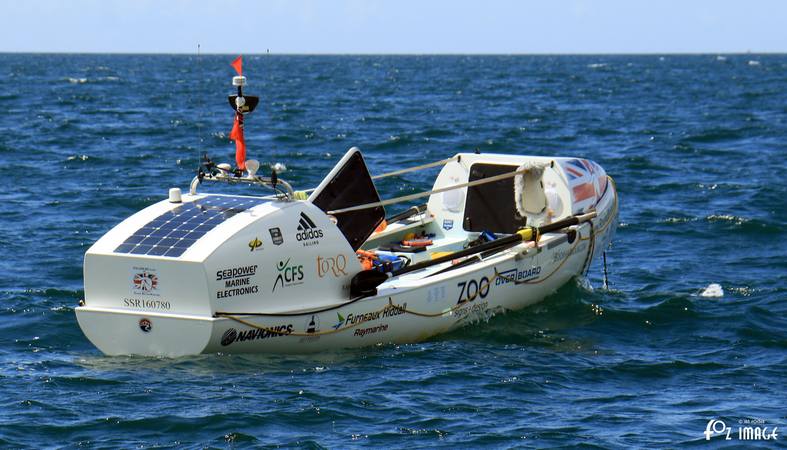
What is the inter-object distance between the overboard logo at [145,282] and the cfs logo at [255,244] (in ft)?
3.55

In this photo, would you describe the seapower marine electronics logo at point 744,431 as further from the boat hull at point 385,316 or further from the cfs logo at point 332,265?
the cfs logo at point 332,265

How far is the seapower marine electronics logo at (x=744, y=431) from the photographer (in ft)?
38.0

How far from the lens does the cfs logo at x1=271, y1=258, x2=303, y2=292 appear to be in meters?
13.4

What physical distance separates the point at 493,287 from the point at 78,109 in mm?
44641

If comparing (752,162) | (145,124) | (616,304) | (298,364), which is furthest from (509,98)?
(298,364)

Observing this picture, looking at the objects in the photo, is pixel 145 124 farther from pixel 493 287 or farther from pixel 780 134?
pixel 493 287

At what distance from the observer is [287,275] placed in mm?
13453

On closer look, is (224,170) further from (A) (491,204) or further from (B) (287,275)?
(A) (491,204)

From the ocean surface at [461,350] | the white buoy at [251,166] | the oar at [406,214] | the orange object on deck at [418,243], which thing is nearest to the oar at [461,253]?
the ocean surface at [461,350]

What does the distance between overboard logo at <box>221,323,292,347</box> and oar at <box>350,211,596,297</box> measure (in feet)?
3.65

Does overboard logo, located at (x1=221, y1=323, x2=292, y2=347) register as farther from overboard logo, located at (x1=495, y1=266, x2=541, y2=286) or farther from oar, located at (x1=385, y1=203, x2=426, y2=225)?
oar, located at (x1=385, y1=203, x2=426, y2=225)

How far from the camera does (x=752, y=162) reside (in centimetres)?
3500

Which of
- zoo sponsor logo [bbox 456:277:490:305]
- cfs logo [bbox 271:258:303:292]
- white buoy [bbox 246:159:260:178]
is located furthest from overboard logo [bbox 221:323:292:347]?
zoo sponsor logo [bbox 456:277:490:305]

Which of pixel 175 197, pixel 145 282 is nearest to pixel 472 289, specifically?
pixel 175 197
